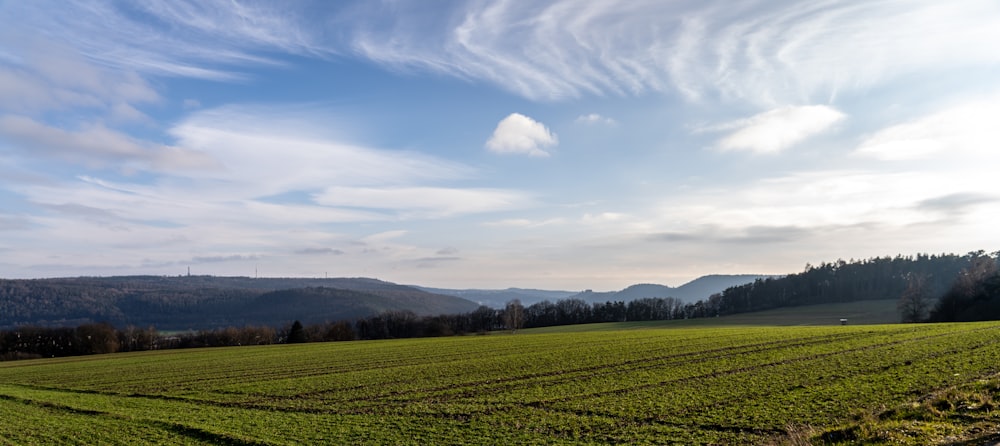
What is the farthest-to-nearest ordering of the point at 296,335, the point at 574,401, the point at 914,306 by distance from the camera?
the point at 296,335
the point at 914,306
the point at 574,401

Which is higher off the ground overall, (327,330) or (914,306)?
(914,306)

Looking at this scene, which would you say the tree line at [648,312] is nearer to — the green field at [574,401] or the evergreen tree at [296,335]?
the evergreen tree at [296,335]

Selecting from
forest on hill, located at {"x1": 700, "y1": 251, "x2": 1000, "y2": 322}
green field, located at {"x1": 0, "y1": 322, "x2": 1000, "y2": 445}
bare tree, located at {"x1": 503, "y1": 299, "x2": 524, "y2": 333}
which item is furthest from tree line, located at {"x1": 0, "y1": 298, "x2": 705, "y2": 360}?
green field, located at {"x1": 0, "y1": 322, "x2": 1000, "y2": 445}

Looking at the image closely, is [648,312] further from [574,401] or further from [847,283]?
[574,401]

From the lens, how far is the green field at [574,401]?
57.5 ft

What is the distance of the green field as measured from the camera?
57.5 ft

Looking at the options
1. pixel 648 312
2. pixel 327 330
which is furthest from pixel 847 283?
pixel 327 330

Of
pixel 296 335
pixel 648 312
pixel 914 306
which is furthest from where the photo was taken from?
pixel 648 312

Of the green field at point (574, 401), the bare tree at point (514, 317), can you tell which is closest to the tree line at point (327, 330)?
the bare tree at point (514, 317)

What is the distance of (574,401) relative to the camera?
80.2 ft

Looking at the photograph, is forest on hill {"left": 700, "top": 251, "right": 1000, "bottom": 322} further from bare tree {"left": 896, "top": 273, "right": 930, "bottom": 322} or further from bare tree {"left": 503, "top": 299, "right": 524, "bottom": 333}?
bare tree {"left": 503, "top": 299, "right": 524, "bottom": 333}

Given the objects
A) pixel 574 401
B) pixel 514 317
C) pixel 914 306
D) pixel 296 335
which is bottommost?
pixel 296 335

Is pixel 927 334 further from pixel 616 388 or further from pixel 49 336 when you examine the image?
pixel 49 336

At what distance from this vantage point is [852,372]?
2775 cm
